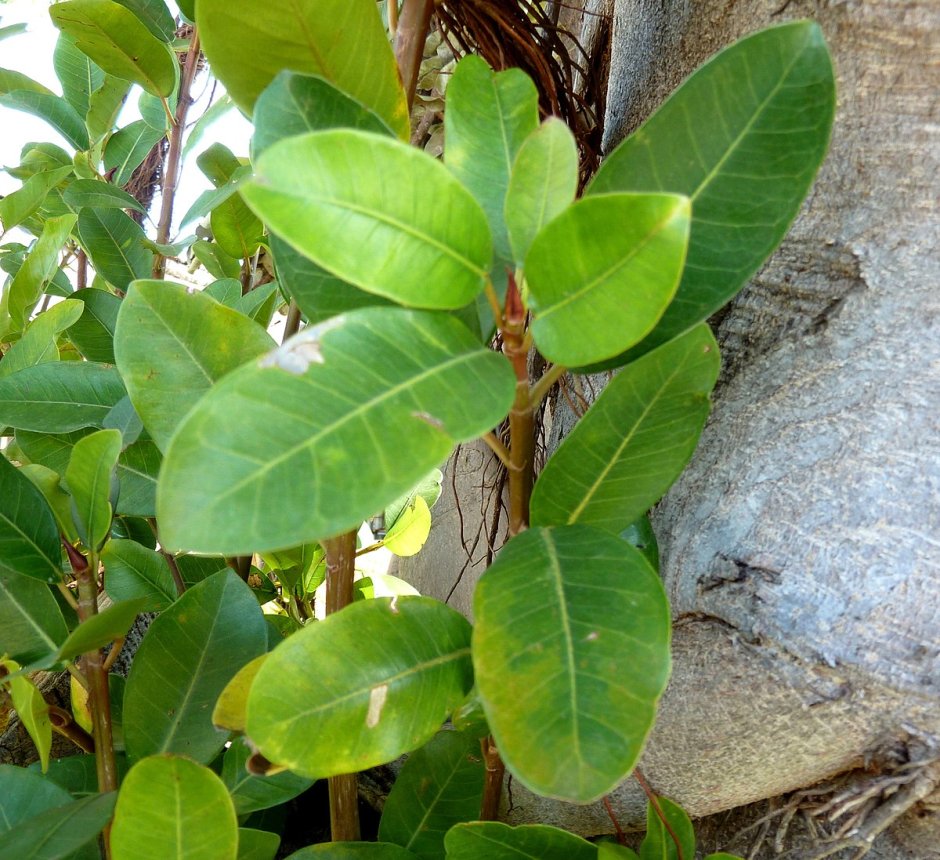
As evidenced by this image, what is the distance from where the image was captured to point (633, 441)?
0.43m

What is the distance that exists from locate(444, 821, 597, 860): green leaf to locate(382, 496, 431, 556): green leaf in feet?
1.63

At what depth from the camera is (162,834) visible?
0.46 metres

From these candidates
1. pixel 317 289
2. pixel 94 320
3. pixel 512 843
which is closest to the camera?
pixel 317 289

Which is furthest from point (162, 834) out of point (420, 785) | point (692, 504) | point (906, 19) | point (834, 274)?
point (906, 19)

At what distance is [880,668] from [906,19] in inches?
15.8

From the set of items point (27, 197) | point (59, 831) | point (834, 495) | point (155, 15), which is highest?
point (155, 15)

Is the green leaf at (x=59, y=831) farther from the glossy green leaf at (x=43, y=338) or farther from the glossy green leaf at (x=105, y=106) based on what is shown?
the glossy green leaf at (x=105, y=106)

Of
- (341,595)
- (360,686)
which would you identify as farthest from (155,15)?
(360,686)

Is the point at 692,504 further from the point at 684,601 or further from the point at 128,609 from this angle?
the point at 128,609

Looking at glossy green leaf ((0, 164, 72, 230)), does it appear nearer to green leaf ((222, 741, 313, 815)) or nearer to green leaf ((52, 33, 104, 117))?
green leaf ((52, 33, 104, 117))

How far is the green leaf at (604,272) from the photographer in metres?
0.30

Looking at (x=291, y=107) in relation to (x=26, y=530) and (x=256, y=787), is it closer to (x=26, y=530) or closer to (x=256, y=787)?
(x=26, y=530)

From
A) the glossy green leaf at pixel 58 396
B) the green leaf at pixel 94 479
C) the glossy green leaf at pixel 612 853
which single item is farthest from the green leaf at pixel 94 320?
the glossy green leaf at pixel 612 853

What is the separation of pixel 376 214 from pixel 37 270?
74cm
